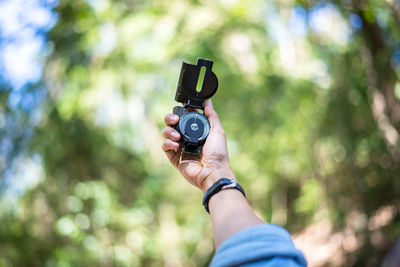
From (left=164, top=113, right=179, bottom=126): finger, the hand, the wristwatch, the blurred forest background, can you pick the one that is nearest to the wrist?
the hand

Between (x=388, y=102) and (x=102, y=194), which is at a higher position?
(x=388, y=102)

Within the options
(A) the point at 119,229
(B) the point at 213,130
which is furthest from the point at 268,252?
(A) the point at 119,229

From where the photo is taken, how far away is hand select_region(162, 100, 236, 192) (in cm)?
131

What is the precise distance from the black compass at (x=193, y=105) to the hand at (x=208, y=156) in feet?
0.09

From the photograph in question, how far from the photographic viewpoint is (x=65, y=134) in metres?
4.99

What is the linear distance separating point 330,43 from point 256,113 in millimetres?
1715

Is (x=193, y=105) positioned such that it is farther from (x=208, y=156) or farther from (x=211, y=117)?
(x=208, y=156)

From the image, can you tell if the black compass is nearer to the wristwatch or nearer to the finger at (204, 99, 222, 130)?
the finger at (204, 99, 222, 130)

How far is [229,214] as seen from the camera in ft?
3.21

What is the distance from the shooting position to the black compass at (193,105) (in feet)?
4.76

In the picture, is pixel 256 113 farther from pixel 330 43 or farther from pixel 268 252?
pixel 268 252

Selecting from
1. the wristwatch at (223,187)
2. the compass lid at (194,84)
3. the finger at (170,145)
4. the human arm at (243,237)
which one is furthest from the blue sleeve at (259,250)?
the compass lid at (194,84)

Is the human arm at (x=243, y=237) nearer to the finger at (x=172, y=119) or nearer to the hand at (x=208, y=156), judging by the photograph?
the hand at (x=208, y=156)

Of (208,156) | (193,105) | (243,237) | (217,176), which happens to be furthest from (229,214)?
(193,105)
